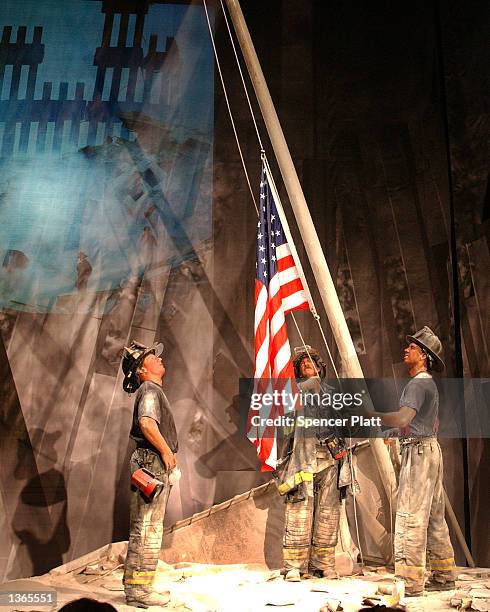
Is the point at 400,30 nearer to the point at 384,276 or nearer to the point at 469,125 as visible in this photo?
the point at 469,125

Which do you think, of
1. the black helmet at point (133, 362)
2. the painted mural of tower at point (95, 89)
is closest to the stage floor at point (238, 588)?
the black helmet at point (133, 362)

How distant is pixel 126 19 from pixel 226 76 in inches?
43.4

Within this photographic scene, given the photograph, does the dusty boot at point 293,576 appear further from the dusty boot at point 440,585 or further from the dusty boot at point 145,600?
the dusty boot at point 145,600

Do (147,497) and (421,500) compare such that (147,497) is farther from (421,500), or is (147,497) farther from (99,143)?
(99,143)

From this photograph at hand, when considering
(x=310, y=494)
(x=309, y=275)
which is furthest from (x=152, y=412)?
(x=309, y=275)

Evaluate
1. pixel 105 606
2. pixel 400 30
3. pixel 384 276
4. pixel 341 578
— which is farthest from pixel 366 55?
pixel 105 606

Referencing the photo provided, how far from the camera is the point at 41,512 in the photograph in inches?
251

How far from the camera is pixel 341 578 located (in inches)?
218

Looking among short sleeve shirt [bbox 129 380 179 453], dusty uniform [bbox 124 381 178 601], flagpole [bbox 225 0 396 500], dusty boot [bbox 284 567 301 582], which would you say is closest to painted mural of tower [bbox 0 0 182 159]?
flagpole [bbox 225 0 396 500]

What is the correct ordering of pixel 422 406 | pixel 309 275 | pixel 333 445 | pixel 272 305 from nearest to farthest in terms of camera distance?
pixel 422 406
pixel 333 445
pixel 272 305
pixel 309 275

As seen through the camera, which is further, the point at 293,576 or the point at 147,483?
the point at 293,576

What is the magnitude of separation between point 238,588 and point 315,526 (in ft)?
2.46

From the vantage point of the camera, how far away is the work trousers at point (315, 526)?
17.9ft

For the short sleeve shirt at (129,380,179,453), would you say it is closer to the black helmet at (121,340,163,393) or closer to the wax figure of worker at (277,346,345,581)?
the black helmet at (121,340,163,393)
